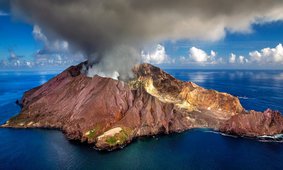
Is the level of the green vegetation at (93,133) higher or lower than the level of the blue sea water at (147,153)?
higher

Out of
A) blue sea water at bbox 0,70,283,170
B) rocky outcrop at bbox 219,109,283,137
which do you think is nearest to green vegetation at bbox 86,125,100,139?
blue sea water at bbox 0,70,283,170

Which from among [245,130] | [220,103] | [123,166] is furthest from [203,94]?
[123,166]

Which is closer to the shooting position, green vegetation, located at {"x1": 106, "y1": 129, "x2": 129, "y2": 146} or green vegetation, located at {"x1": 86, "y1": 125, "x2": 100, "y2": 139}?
green vegetation, located at {"x1": 106, "y1": 129, "x2": 129, "y2": 146}

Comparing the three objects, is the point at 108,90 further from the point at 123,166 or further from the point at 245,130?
the point at 245,130

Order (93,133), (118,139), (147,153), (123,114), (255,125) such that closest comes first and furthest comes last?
1. (147,153)
2. (118,139)
3. (93,133)
4. (255,125)
5. (123,114)

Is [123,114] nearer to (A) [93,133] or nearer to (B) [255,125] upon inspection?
(A) [93,133]

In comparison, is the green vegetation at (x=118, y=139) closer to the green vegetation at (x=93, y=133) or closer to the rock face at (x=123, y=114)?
the rock face at (x=123, y=114)

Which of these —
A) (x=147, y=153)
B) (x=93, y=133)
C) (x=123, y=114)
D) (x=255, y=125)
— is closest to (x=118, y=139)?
(x=93, y=133)

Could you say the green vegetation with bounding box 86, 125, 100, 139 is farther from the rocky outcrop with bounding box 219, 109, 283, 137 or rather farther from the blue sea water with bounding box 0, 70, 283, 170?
the rocky outcrop with bounding box 219, 109, 283, 137

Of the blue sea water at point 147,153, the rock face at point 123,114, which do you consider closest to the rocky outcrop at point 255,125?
the rock face at point 123,114
